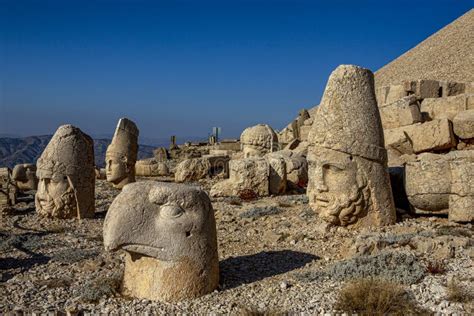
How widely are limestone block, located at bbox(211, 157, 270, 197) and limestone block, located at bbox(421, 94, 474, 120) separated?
594 cm

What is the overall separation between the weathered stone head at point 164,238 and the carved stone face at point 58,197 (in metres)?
5.18

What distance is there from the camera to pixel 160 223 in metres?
4.82

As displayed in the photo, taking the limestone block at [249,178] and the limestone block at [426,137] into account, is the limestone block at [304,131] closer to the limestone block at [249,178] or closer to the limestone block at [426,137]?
the limestone block at [426,137]

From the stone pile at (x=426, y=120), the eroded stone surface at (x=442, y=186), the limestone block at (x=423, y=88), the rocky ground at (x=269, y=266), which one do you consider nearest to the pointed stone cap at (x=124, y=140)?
the rocky ground at (x=269, y=266)

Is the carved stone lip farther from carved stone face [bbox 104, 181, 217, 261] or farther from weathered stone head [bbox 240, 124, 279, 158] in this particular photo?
weathered stone head [bbox 240, 124, 279, 158]

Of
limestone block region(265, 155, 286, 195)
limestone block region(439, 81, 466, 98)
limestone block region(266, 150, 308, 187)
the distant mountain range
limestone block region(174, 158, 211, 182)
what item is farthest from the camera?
the distant mountain range

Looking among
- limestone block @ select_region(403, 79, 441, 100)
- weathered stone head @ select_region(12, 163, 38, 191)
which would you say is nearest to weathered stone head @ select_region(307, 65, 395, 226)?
limestone block @ select_region(403, 79, 441, 100)

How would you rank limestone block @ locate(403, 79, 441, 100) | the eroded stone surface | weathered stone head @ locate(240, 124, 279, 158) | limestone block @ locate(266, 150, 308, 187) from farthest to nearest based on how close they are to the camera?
limestone block @ locate(403, 79, 441, 100) → weathered stone head @ locate(240, 124, 279, 158) → limestone block @ locate(266, 150, 308, 187) → the eroded stone surface

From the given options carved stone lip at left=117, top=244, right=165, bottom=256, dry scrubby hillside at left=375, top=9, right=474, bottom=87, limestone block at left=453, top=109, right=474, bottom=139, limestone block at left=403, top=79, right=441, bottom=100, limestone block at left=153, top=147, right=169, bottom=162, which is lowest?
carved stone lip at left=117, top=244, right=165, bottom=256

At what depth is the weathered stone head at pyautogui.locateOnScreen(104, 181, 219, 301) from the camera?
187 inches

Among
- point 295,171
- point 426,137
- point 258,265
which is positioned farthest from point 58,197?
point 426,137

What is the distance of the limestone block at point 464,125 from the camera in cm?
1215

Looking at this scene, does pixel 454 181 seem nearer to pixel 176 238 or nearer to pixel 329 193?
pixel 329 193

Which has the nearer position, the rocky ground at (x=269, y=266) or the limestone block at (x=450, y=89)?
the rocky ground at (x=269, y=266)
